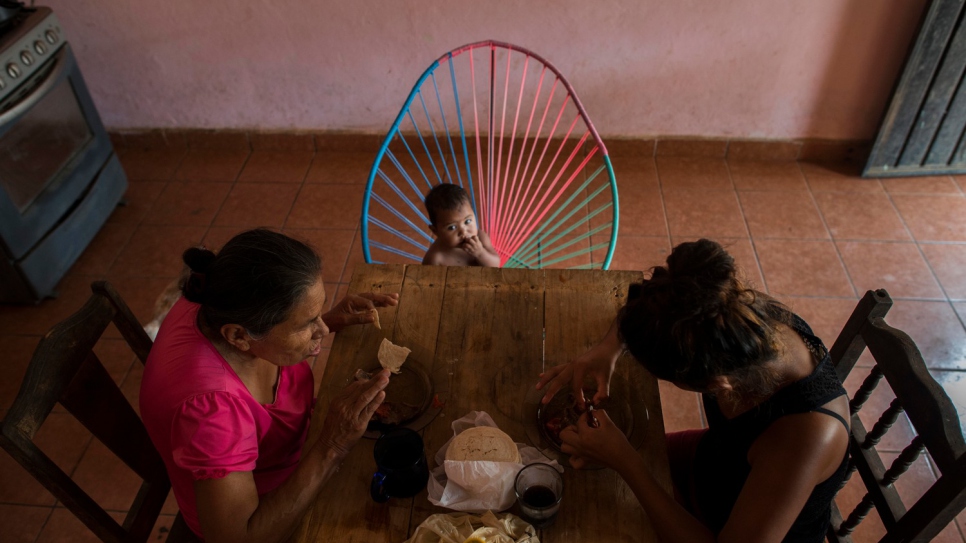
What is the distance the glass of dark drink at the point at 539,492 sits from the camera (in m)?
1.14

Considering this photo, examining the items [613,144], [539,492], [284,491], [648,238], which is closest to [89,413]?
[284,491]

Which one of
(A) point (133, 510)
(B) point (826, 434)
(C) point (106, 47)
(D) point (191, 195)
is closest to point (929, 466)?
(B) point (826, 434)

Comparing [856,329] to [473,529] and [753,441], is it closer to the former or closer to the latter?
[753,441]

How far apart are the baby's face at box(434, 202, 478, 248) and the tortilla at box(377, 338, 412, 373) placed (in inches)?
27.7

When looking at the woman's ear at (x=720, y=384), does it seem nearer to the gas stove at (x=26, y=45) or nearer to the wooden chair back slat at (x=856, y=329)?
the wooden chair back slat at (x=856, y=329)

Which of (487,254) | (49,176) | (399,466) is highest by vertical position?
(399,466)

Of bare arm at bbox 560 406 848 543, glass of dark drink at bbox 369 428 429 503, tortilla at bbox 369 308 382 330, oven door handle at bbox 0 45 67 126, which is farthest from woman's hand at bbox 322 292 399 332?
oven door handle at bbox 0 45 67 126

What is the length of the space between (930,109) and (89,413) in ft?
11.5

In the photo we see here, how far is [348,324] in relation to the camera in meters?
1.56

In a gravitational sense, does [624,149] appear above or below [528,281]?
below

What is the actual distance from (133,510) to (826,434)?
57.2 inches

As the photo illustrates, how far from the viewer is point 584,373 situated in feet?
4.50

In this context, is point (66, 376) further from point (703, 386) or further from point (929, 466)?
point (929, 466)

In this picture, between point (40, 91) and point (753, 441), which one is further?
point (40, 91)
